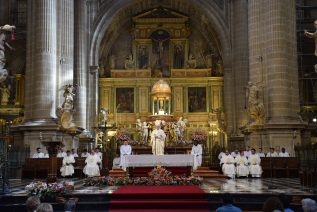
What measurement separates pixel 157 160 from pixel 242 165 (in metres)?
4.61

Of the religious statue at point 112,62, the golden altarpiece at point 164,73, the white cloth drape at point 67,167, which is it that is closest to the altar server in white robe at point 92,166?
the white cloth drape at point 67,167

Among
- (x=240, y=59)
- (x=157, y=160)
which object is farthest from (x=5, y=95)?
(x=157, y=160)

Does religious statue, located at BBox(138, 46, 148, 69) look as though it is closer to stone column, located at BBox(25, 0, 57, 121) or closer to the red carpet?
stone column, located at BBox(25, 0, 57, 121)

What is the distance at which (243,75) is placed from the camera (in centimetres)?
3284

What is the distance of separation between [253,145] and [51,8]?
11316 mm

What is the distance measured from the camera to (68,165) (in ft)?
73.0

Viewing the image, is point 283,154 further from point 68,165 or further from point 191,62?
point 191,62

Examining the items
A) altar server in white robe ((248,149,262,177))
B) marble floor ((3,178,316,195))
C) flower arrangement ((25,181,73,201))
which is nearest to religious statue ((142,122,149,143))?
altar server in white robe ((248,149,262,177))

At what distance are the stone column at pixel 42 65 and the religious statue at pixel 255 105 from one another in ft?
29.5

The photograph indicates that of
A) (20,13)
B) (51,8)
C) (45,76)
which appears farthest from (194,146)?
(20,13)

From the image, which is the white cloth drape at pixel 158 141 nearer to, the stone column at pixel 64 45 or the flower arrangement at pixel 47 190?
the stone column at pixel 64 45

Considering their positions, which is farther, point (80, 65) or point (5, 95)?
point (5, 95)

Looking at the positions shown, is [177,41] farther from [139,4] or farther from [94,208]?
[94,208]

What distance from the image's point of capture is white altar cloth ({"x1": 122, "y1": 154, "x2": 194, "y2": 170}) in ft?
65.0
